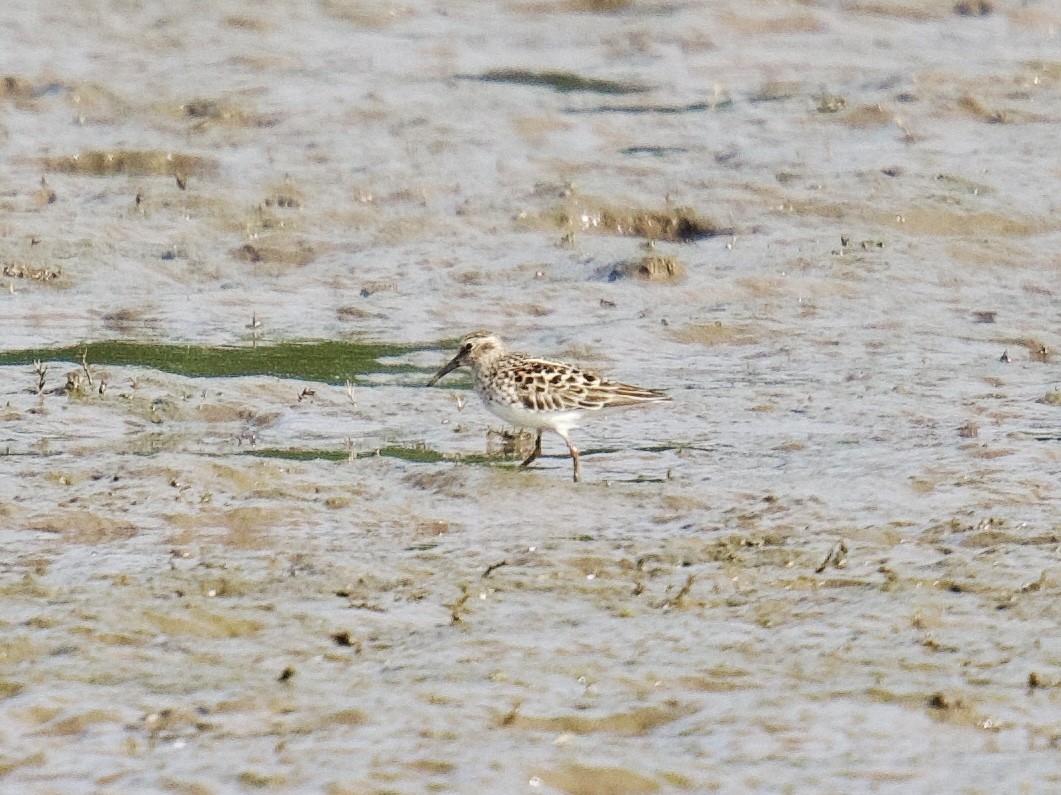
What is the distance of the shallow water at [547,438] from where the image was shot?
6.96 metres

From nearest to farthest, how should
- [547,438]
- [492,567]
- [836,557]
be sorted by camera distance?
[492,567] → [836,557] → [547,438]

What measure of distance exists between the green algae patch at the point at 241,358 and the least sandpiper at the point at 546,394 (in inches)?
68.0

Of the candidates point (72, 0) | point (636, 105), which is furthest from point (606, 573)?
point (72, 0)

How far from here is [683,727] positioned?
6945 millimetres

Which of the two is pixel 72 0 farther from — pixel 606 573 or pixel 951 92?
pixel 606 573

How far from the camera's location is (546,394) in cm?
1043

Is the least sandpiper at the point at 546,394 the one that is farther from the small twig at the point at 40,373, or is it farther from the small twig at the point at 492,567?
the small twig at the point at 40,373

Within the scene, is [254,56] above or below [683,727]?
above

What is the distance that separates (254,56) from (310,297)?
6427 millimetres

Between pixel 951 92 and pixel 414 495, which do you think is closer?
pixel 414 495

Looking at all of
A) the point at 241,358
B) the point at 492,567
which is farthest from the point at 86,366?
the point at 492,567

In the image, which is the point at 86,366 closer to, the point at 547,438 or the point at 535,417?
the point at 547,438

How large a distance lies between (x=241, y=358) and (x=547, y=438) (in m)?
2.20

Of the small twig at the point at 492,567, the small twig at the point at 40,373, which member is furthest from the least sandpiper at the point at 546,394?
the small twig at the point at 40,373
